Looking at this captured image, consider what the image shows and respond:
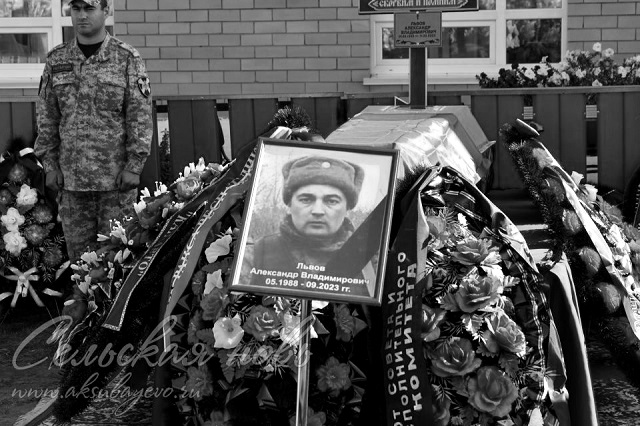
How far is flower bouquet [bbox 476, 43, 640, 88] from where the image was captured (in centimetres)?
879

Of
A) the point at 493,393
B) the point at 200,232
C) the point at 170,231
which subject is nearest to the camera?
the point at 493,393

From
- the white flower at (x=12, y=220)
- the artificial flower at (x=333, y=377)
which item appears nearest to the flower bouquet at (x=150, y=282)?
the artificial flower at (x=333, y=377)

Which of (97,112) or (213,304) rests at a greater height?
(97,112)

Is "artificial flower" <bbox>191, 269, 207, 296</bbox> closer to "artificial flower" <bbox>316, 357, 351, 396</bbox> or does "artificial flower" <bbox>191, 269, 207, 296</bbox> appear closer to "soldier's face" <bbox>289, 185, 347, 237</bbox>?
"artificial flower" <bbox>316, 357, 351, 396</bbox>

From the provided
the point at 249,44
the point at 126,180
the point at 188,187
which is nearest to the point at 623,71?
the point at 249,44

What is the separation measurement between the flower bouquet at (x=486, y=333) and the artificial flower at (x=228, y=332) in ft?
2.12

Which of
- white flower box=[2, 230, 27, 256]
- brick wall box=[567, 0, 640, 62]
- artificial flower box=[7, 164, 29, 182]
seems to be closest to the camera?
white flower box=[2, 230, 27, 256]

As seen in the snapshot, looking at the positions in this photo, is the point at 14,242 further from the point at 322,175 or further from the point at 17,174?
the point at 322,175

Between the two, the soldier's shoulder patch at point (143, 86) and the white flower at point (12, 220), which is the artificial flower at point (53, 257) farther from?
the soldier's shoulder patch at point (143, 86)

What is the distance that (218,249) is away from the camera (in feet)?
13.0

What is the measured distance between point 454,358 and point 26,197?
3.64 metres

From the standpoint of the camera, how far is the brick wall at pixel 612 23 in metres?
10.4

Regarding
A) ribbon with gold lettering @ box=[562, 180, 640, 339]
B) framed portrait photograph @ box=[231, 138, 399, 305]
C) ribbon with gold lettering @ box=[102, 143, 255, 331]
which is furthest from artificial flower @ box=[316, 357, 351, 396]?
ribbon with gold lettering @ box=[562, 180, 640, 339]

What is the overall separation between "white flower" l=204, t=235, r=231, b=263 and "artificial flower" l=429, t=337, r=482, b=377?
903 millimetres
